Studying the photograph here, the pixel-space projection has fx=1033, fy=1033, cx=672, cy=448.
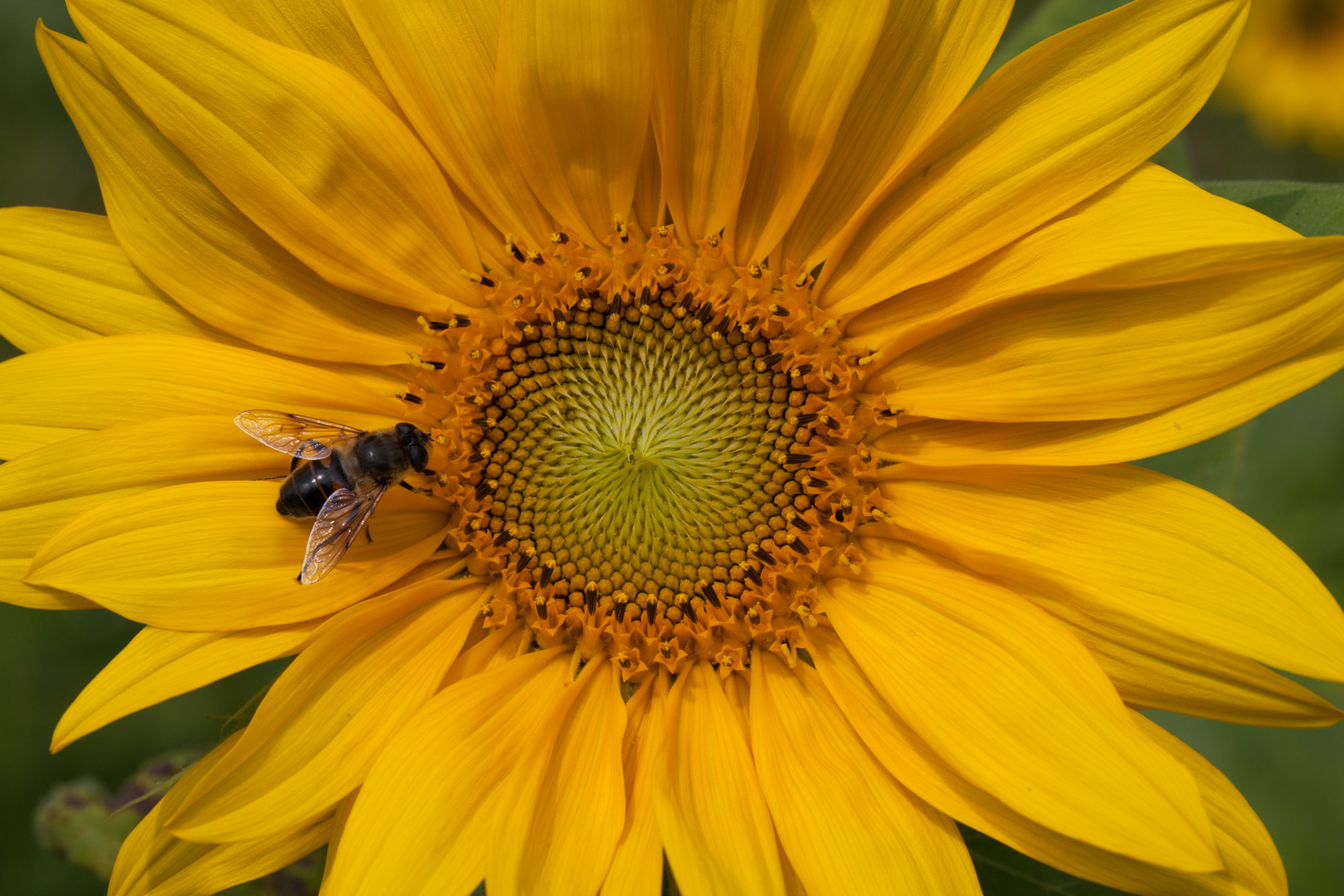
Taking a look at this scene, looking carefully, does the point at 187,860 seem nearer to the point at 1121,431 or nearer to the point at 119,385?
the point at 119,385

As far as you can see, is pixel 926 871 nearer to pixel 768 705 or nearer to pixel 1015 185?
pixel 768 705

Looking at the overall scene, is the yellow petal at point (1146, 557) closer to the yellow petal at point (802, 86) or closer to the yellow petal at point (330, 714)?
the yellow petal at point (802, 86)

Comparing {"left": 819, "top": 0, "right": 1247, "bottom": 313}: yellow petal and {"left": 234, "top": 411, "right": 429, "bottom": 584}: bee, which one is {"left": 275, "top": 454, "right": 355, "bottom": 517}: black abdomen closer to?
{"left": 234, "top": 411, "right": 429, "bottom": 584}: bee

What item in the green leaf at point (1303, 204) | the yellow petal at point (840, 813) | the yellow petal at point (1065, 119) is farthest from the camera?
the green leaf at point (1303, 204)

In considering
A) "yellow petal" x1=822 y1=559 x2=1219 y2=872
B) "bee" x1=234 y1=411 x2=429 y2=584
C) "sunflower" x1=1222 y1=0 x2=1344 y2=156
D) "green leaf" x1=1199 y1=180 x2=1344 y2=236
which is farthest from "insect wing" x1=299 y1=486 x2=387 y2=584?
"sunflower" x1=1222 y1=0 x2=1344 y2=156

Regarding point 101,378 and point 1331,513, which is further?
point 1331,513

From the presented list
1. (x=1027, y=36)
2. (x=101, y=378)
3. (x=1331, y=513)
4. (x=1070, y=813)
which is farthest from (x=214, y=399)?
(x=1331, y=513)

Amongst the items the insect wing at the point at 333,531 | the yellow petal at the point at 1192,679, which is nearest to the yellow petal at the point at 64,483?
the insect wing at the point at 333,531
